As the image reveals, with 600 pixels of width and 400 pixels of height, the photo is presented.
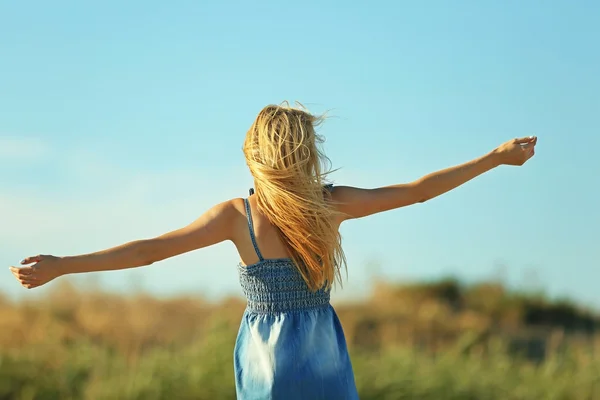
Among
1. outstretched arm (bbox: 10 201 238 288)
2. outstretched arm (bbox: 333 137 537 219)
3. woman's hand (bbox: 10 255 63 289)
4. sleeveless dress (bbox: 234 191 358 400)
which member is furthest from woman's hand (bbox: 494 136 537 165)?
woman's hand (bbox: 10 255 63 289)

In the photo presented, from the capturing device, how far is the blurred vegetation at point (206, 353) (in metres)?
5.87

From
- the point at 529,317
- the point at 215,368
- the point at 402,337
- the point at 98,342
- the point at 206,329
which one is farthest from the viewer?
the point at 529,317

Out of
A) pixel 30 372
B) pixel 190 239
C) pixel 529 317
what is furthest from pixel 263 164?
pixel 529 317

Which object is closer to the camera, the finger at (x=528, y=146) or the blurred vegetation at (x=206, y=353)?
the finger at (x=528, y=146)

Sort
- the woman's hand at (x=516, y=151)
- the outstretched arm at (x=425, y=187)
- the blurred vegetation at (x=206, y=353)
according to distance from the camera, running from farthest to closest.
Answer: the blurred vegetation at (x=206, y=353) < the woman's hand at (x=516, y=151) < the outstretched arm at (x=425, y=187)

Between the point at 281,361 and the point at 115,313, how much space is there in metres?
4.62

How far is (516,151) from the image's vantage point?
11.3 feet

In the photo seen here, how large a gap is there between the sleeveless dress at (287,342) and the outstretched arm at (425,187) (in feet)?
1.16

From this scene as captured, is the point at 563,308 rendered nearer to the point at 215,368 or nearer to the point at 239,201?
the point at 215,368

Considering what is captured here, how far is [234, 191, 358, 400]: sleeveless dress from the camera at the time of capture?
10.2ft

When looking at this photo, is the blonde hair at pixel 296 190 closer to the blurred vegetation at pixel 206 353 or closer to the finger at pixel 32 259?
the finger at pixel 32 259

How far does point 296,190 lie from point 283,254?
26 centimetres

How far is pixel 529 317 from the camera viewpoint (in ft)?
34.8

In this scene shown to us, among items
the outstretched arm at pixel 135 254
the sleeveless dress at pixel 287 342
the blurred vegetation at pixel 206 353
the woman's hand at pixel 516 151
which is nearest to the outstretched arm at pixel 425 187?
the woman's hand at pixel 516 151
